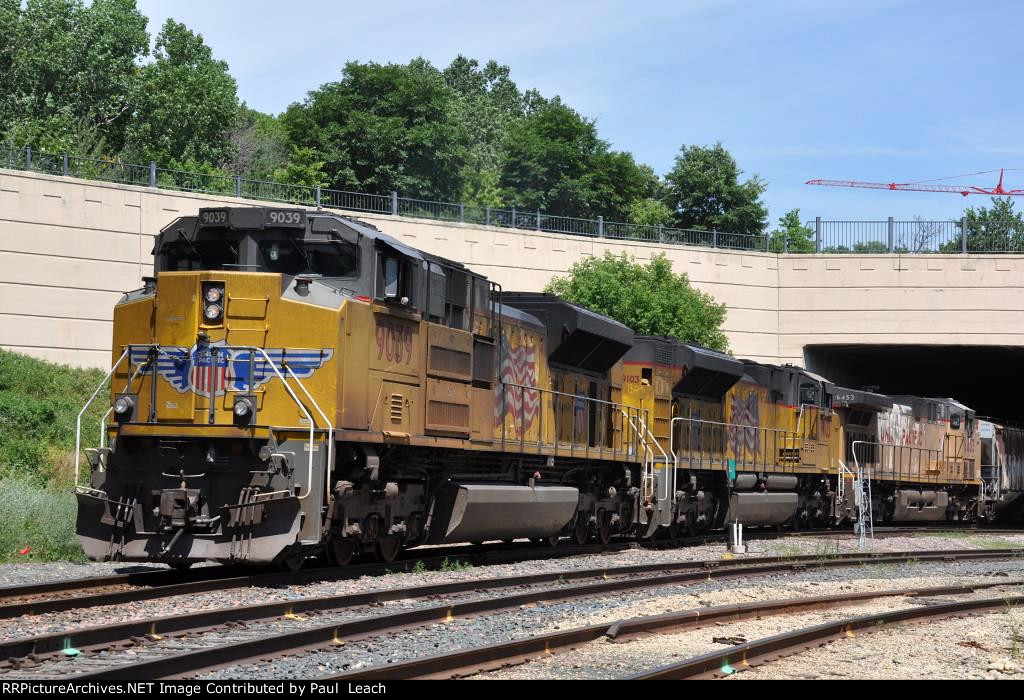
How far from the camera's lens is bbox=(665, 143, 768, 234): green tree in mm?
60094

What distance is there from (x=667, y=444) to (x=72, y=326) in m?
16.6

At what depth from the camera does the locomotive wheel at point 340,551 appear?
41.0 ft

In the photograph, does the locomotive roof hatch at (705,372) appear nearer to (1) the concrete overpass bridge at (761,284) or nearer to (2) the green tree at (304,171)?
(1) the concrete overpass bridge at (761,284)

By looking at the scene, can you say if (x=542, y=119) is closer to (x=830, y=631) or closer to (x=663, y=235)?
(x=663, y=235)

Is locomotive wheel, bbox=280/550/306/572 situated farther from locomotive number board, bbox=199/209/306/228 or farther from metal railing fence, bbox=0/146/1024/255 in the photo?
metal railing fence, bbox=0/146/1024/255

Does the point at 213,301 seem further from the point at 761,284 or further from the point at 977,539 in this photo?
the point at 761,284

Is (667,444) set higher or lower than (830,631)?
higher

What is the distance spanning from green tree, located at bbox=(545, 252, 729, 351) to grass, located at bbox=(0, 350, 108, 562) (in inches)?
541

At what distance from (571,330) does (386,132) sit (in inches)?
1428

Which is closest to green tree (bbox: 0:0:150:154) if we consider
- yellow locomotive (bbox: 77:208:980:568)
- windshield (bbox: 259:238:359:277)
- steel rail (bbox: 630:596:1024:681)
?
yellow locomotive (bbox: 77:208:980:568)

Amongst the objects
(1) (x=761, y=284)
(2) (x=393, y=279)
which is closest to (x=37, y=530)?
(2) (x=393, y=279)

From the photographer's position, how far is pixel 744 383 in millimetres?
24094

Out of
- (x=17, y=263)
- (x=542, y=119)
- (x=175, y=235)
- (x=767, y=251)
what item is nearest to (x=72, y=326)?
(x=17, y=263)
